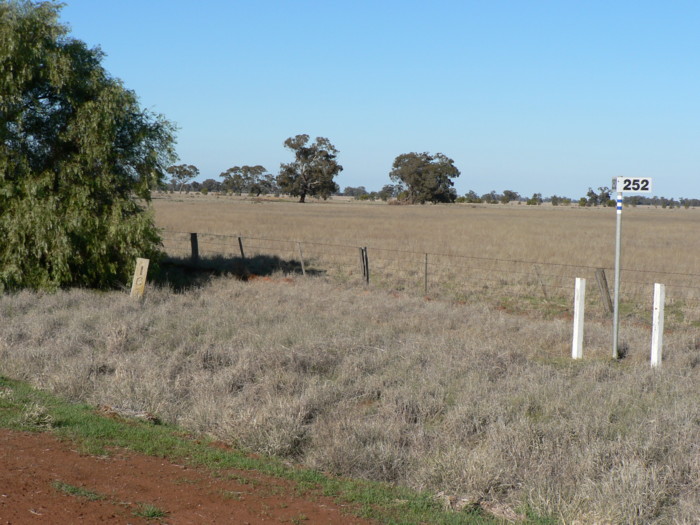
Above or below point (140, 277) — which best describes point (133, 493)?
below

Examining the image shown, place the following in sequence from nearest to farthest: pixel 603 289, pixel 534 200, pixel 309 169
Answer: pixel 603 289
pixel 309 169
pixel 534 200

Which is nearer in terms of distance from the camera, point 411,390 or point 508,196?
point 411,390

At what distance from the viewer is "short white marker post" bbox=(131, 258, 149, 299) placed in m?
16.7

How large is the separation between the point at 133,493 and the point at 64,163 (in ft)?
45.8

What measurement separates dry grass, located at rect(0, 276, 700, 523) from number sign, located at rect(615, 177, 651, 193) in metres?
2.73

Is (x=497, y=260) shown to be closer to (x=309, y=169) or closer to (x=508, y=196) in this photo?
(x=309, y=169)

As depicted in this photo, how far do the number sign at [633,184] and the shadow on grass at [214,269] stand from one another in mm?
11301

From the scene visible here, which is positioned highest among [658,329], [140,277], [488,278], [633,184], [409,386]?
[633,184]

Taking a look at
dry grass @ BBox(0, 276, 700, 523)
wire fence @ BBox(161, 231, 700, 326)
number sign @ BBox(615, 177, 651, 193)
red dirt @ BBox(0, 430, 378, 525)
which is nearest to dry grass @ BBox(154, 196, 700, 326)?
wire fence @ BBox(161, 231, 700, 326)

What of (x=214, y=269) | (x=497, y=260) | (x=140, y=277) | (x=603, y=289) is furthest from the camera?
(x=497, y=260)

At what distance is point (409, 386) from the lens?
9711 mm

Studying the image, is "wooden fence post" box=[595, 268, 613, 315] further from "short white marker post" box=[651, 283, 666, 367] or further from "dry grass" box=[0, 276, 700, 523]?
"short white marker post" box=[651, 283, 666, 367]

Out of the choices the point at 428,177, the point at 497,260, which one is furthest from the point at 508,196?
the point at 497,260

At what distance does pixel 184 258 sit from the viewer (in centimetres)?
2633
